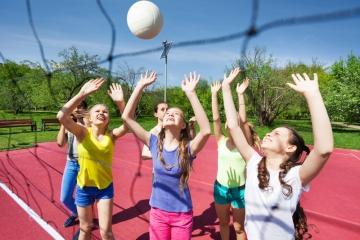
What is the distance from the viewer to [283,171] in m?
1.93

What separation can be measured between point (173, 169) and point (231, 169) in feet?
2.66

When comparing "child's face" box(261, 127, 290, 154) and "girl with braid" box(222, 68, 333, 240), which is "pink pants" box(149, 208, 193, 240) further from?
"child's face" box(261, 127, 290, 154)

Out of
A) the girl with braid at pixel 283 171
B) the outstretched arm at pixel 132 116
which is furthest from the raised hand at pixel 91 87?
the girl with braid at pixel 283 171

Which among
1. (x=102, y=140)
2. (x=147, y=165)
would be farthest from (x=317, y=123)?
(x=147, y=165)

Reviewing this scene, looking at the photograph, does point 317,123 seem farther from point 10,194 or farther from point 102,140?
point 10,194

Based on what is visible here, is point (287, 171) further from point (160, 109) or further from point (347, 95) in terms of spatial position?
point (347, 95)

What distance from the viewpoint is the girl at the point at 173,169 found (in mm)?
2377

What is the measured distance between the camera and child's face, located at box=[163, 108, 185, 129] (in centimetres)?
249

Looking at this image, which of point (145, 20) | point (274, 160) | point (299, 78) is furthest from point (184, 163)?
point (145, 20)

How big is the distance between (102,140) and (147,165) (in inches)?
205

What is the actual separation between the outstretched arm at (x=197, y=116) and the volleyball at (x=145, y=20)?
3.79 ft

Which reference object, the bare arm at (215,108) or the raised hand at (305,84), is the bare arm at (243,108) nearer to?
the bare arm at (215,108)

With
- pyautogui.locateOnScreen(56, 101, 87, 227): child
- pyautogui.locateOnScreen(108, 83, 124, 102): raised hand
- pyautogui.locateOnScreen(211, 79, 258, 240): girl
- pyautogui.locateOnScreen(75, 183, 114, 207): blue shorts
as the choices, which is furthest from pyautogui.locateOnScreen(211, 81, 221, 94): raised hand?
pyautogui.locateOnScreen(56, 101, 87, 227): child

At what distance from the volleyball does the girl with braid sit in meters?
1.73
